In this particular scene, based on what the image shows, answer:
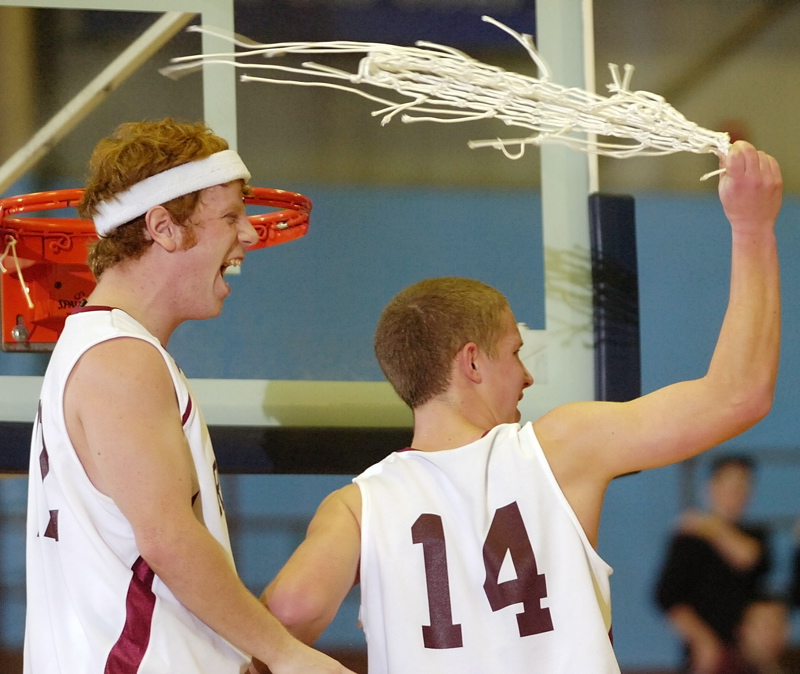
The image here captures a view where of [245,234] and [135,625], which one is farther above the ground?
[245,234]

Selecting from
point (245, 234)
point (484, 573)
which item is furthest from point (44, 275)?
point (484, 573)

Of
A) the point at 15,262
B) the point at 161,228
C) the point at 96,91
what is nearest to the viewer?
the point at 161,228

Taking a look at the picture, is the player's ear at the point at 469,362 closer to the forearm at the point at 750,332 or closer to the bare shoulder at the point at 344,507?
the bare shoulder at the point at 344,507

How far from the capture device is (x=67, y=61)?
3.08 metres

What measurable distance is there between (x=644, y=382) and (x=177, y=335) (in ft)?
5.03

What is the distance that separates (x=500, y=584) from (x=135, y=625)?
0.53 metres

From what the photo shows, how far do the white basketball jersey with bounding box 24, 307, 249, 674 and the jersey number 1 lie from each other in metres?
0.31

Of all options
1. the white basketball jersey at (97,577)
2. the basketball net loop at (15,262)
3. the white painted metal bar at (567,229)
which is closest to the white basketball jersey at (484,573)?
the white basketball jersey at (97,577)

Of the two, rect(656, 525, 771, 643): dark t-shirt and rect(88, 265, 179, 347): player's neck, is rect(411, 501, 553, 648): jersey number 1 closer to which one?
rect(88, 265, 179, 347): player's neck

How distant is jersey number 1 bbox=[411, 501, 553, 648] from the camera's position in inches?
56.4

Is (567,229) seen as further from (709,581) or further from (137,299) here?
(137,299)

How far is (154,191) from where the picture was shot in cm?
145

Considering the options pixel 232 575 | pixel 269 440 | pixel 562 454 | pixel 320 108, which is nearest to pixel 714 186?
pixel 320 108

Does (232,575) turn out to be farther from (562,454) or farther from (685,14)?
(685,14)
